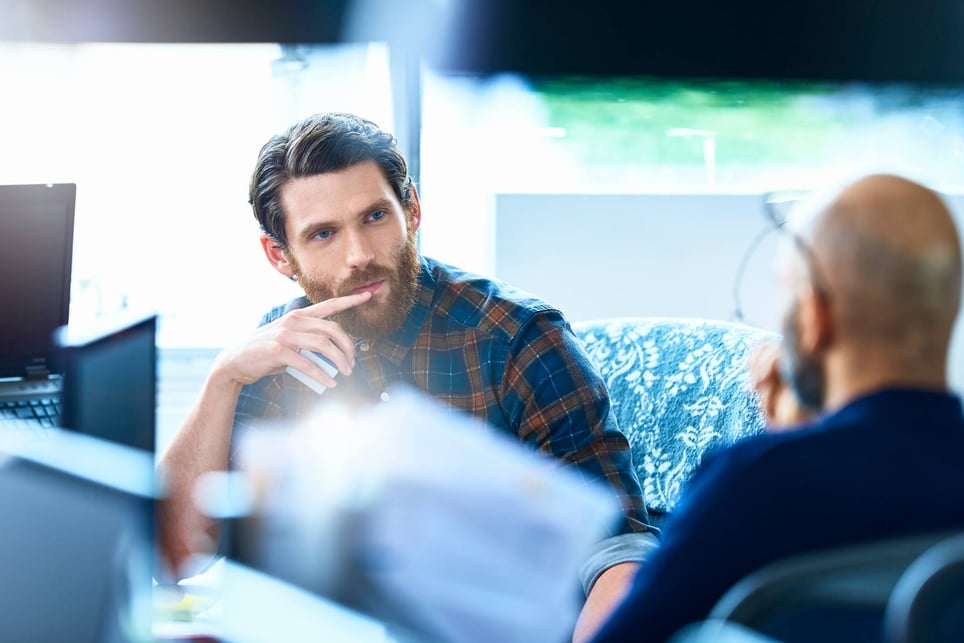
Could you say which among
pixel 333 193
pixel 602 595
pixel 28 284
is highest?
pixel 333 193

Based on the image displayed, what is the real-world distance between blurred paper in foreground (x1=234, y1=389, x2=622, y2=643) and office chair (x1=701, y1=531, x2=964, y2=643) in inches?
18.2

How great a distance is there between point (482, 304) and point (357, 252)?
0.22m

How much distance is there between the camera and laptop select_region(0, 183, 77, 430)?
1.06 m

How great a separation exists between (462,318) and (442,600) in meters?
0.45

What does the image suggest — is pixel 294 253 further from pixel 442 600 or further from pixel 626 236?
pixel 626 236

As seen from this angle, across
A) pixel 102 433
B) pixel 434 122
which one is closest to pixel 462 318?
pixel 102 433

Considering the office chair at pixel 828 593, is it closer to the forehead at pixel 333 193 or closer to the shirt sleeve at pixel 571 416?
the shirt sleeve at pixel 571 416

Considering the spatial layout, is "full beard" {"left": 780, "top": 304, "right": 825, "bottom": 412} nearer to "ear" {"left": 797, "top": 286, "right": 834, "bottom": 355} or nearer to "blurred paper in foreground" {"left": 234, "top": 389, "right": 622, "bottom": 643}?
"ear" {"left": 797, "top": 286, "right": 834, "bottom": 355}

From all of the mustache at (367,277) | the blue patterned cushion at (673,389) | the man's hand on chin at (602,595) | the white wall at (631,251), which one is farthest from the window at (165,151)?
the man's hand on chin at (602,595)

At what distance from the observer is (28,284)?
42.6 inches

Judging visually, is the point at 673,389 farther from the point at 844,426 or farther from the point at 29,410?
the point at 29,410

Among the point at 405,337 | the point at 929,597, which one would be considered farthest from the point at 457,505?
the point at 929,597

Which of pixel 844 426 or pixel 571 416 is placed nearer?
pixel 844 426

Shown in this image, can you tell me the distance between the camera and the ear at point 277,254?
1.50 m
